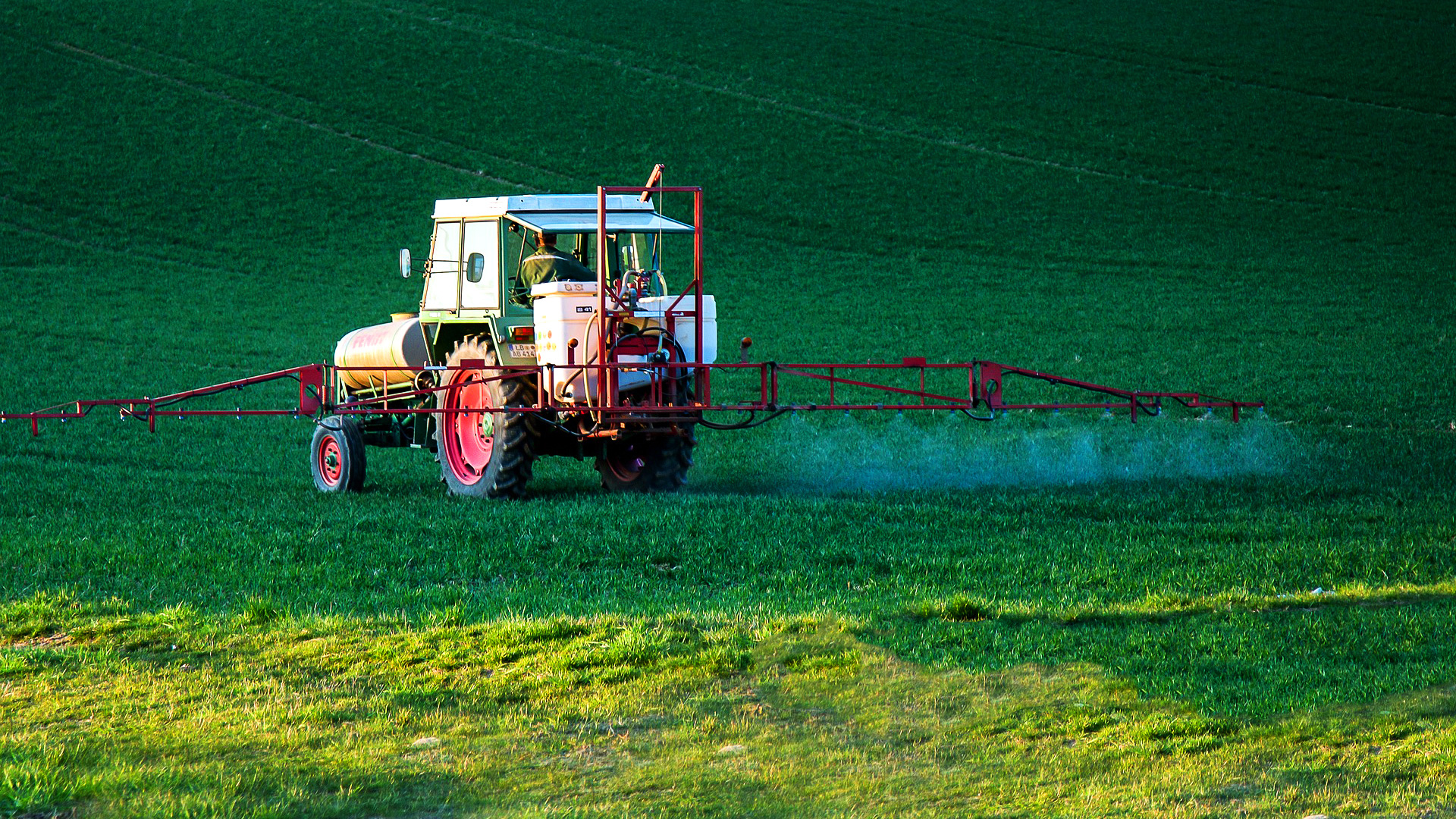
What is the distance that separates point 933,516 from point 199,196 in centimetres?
3454

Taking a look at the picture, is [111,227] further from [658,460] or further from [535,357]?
[658,460]

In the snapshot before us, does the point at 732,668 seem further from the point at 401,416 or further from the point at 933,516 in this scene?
the point at 401,416

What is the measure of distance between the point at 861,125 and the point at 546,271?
3485cm

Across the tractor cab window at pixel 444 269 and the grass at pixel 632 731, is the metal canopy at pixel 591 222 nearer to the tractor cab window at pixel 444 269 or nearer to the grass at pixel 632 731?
the tractor cab window at pixel 444 269

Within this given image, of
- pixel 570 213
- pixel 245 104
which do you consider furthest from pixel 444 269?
pixel 245 104

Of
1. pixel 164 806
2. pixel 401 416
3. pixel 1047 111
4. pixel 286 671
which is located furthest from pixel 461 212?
pixel 1047 111

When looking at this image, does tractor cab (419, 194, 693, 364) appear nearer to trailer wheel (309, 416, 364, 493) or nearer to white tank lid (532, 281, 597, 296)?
white tank lid (532, 281, 597, 296)

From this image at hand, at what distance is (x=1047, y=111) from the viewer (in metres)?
50.5

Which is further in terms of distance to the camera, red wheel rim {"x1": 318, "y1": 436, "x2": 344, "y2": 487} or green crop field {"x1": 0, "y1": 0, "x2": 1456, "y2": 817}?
red wheel rim {"x1": 318, "y1": 436, "x2": 344, "y2": 487}

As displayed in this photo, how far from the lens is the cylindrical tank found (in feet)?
55.0

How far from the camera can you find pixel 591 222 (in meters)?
15.7

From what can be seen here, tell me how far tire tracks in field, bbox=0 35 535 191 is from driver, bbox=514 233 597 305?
26707 mm

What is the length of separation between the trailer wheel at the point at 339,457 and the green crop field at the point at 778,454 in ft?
2.25

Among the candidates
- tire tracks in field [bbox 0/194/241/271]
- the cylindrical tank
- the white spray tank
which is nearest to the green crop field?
tire tracks in field [bbox 0/194/241/271]
